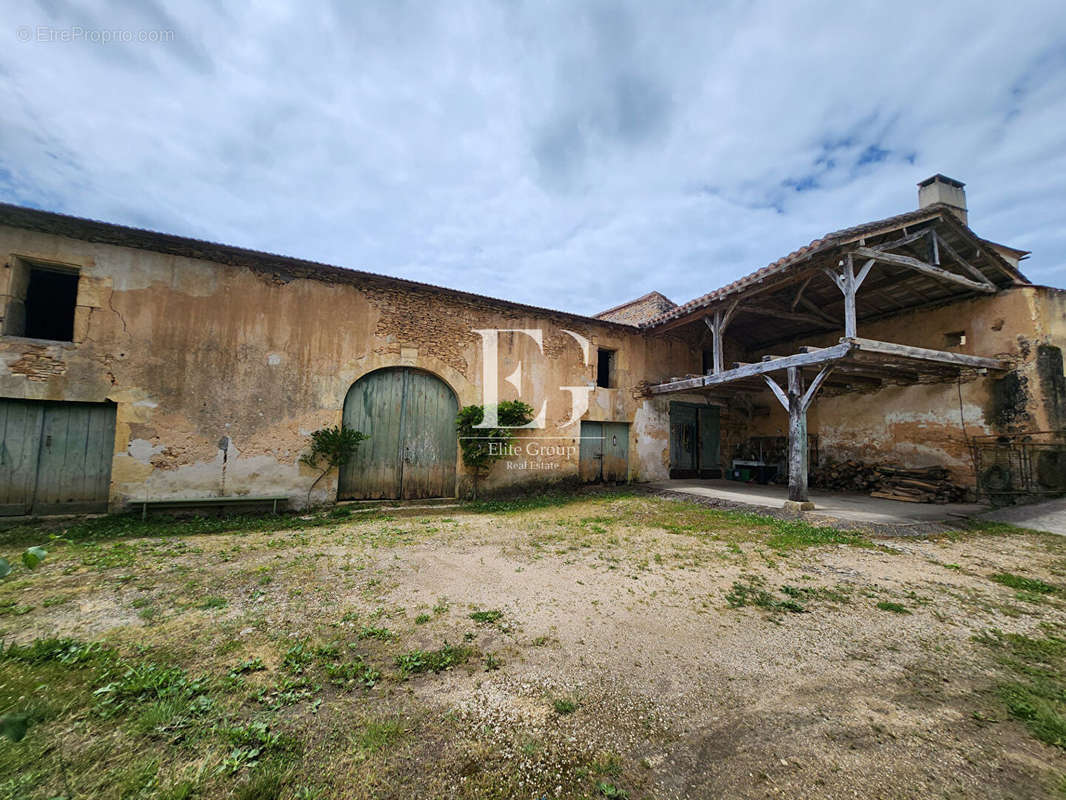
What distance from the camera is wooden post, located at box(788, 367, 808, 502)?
7.11 meters

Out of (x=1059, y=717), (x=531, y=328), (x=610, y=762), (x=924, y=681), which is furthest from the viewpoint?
(x=531, y=328)

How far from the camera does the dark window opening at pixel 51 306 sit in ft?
22.0

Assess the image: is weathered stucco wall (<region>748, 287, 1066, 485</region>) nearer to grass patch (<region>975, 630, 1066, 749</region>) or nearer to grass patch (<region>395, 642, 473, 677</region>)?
grass patch (<region>975, 630, 1066, 749</region>)

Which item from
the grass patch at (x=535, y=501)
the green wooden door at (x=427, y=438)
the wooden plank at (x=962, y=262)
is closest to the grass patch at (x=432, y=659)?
the grass patch at (x=535, y=501)

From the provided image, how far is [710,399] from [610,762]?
11294 mm

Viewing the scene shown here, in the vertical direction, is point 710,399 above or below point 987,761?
above

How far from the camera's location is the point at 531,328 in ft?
30.0

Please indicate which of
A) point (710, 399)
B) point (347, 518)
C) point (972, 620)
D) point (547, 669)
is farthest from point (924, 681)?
point (710, 399)

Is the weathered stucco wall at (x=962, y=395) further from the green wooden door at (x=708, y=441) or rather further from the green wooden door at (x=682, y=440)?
the green wooden door at (x=682, y=440)

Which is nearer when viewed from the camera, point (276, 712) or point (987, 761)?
point (987, 761)

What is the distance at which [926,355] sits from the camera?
22.3ft

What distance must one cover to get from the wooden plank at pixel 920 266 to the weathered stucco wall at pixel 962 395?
651mm

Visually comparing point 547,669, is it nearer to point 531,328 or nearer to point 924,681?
point 924,681

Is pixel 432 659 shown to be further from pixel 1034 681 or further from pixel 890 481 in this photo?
pixel 890 481
